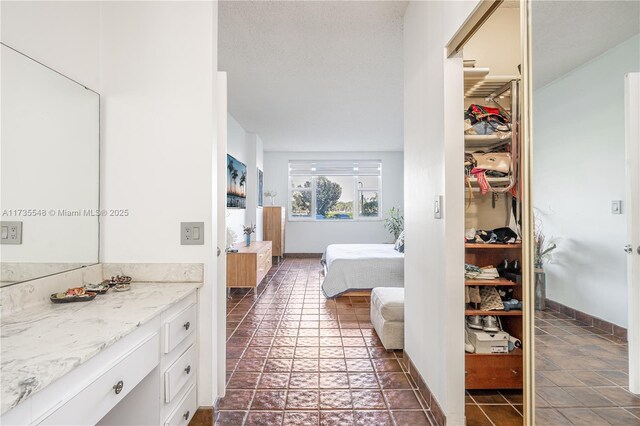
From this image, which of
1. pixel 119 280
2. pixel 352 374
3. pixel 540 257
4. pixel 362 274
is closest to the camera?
pixel 540 257

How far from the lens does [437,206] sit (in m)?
1.77

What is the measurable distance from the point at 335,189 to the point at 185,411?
7.08 metres

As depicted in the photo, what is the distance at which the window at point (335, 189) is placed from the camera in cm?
836

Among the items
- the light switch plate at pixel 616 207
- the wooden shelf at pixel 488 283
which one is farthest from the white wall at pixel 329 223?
the light switch plate at pixel 616 207

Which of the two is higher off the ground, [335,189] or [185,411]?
[335,189]

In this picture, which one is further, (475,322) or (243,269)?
(243,269)

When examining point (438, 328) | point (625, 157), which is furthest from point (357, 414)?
point (625, 157)

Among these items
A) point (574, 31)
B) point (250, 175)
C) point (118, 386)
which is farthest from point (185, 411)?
point (250, 175)

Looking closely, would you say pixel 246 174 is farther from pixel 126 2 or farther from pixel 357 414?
pixel 357 414

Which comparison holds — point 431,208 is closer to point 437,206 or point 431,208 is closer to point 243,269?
point 437,206

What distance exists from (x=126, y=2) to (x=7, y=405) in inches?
76.2

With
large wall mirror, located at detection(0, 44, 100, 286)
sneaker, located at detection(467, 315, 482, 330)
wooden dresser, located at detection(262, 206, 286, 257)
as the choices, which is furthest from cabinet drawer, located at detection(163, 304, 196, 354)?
wooden dresser, located at detection(262, 206, 286, 257)

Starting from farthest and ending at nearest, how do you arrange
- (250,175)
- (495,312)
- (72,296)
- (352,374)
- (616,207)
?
(250,175) → (352,374) → (495,312) → (72,296) → (616,207)

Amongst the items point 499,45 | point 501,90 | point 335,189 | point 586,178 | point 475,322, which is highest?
point 499,45
